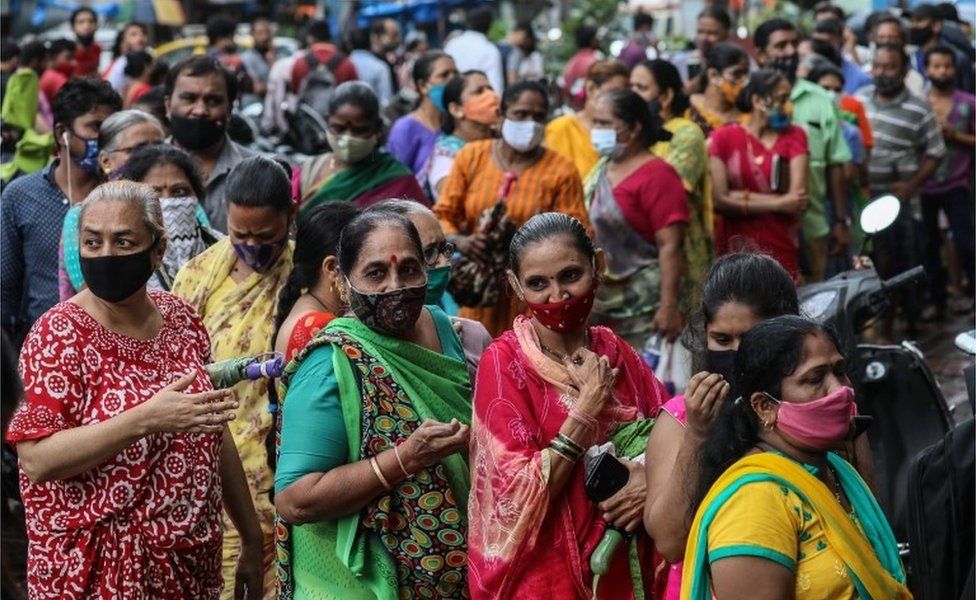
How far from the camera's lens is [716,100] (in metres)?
10.1

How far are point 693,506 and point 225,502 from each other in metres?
1.72

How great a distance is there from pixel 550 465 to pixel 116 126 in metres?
3.65

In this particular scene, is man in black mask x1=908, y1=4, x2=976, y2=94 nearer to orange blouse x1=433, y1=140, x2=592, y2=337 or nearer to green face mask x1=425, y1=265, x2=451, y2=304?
orange blouse x1=433, y1=140, x2=592, y2=337

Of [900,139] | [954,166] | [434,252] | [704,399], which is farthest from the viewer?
[954,166]

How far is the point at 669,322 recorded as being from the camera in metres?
7.59

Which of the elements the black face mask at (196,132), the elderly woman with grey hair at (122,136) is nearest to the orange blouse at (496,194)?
the black face mask at (196,132)

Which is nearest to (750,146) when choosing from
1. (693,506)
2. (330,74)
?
(693,506)

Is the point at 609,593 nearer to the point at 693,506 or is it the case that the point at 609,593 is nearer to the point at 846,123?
the point at 693,506

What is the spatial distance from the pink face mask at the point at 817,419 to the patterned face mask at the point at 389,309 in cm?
110

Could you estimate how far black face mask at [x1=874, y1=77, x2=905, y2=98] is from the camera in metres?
11.5

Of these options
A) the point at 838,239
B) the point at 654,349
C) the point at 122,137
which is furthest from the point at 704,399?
the point at 838,239

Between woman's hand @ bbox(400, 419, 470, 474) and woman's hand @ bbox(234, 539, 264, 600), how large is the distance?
1.06m

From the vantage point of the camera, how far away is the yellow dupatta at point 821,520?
129 inches

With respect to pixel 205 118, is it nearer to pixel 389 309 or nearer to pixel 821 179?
pixel 389 309
